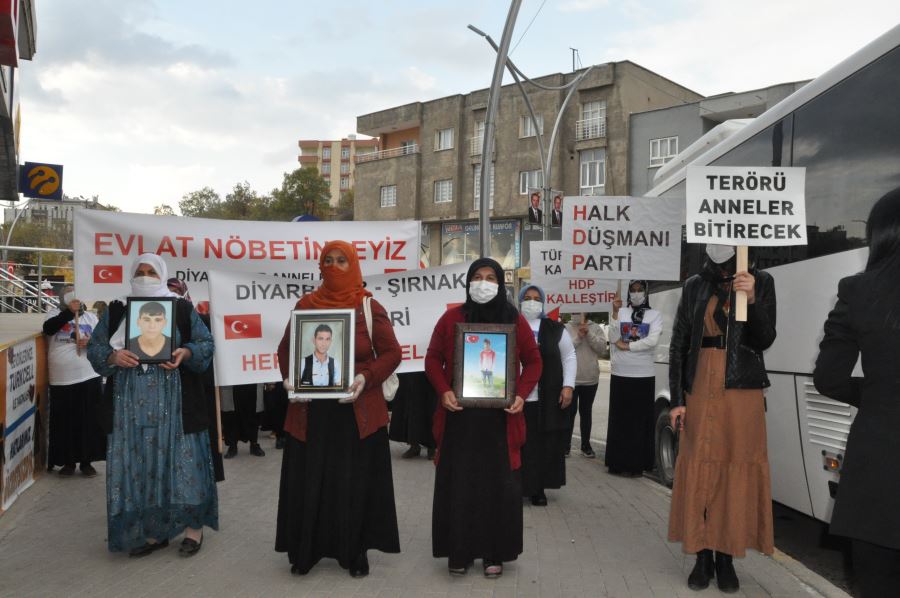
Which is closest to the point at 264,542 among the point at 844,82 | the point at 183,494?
the point at 183,494

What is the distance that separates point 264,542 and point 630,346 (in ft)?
15.3

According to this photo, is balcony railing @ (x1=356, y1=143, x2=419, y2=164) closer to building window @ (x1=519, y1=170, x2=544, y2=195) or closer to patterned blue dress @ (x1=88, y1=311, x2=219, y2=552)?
building window @ (x1=519, y1=170, x2=544, y2=195)

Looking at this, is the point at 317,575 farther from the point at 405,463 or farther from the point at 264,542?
the point at 405,463

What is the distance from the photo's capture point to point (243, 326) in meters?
6.90

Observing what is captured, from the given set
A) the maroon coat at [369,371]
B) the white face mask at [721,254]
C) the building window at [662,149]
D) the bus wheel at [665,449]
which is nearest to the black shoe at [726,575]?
the white face mask at [721,254]

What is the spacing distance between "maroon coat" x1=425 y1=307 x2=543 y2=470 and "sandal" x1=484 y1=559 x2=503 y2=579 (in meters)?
0.62

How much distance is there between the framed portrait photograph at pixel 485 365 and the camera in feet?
17.0

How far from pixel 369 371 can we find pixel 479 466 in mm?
931

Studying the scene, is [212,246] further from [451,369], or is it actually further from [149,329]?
[451,369]

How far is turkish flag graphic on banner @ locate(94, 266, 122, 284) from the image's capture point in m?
7.21

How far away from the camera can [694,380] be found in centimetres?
518

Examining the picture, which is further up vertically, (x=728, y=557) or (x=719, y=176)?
(x=719, y=176)

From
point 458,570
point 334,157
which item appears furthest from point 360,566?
point 334,157

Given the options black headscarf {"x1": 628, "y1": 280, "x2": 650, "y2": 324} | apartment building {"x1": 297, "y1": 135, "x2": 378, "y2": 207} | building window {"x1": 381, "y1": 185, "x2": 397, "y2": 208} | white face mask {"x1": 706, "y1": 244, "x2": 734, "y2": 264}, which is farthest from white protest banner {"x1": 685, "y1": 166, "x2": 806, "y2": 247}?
apartment building {"x1": 297, "y1": 135, "x2": 378, "y2": 207}
